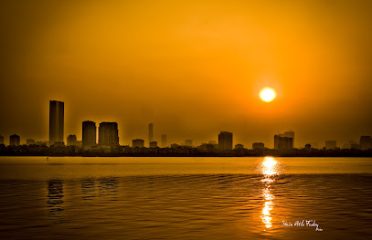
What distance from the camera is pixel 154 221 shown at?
1533 inches

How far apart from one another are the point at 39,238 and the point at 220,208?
1999 centimetres

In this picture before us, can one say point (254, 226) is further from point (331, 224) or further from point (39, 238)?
point (39, 238)

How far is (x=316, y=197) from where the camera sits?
197 ft

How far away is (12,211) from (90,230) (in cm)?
1359

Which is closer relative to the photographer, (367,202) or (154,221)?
(154,221)

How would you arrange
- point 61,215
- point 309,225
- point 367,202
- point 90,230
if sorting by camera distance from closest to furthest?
point 90,230
point 309,225
point 61,215
point 367,202

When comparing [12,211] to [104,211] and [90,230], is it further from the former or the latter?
[90,230]

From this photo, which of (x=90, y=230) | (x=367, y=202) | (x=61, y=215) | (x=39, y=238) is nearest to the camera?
(x=39, y=238)

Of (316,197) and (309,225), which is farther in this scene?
(316,197)

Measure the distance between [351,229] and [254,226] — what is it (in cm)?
666

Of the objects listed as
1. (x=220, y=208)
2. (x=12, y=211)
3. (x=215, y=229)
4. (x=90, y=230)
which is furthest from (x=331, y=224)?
(x=12, y=211)

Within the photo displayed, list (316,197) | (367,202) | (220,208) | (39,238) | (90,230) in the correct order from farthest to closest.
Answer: (316,197), (367,202), (220,208), (90,230), (39,238)

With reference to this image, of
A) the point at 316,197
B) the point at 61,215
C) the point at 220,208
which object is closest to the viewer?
the point at 61,215

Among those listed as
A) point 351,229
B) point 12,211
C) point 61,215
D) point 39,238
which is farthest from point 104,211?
point 351,229
